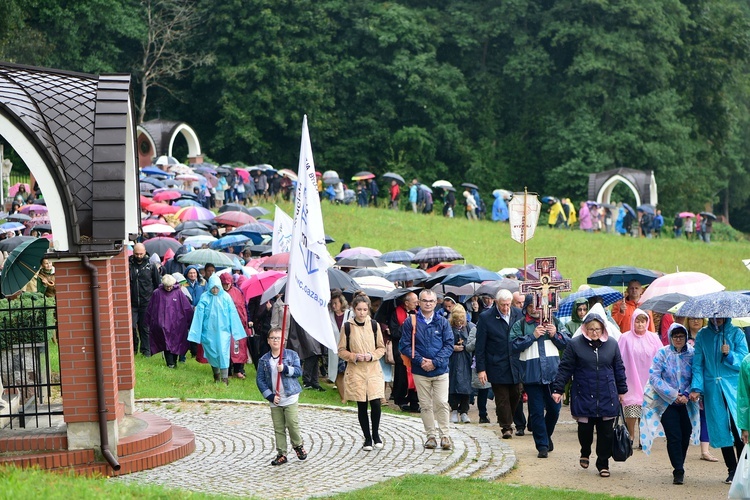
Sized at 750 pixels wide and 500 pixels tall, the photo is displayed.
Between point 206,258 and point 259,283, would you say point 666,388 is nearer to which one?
point 259,283

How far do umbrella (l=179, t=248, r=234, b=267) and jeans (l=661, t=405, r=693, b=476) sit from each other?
8.59 metres

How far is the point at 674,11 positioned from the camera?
5422cm

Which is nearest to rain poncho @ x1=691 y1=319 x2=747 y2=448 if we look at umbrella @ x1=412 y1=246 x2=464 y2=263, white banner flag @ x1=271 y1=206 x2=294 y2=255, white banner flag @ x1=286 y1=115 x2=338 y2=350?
white banner flag @ x1=286 y1=115 x2=338 y2=350

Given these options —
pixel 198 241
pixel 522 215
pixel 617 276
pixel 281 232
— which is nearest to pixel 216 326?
pixel 281 232

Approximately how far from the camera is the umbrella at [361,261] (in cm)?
2020

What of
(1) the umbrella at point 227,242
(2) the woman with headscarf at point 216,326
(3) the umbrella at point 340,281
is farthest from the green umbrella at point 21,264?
(1) the umbrella at point 227,242

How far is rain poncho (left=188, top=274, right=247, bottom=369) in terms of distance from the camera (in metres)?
16.0

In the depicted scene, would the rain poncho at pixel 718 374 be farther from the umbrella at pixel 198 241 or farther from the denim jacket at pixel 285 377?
the umbrella at pixel 198 241

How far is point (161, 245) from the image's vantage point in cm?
2016

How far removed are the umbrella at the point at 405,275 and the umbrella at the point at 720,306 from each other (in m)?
8.03

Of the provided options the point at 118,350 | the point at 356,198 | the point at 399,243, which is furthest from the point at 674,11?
the point at 118,350

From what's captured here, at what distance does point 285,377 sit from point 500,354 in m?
2.82

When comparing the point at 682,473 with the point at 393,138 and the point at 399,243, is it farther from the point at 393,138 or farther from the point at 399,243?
the point at 393,138

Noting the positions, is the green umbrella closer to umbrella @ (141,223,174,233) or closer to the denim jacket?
the denim jacket
